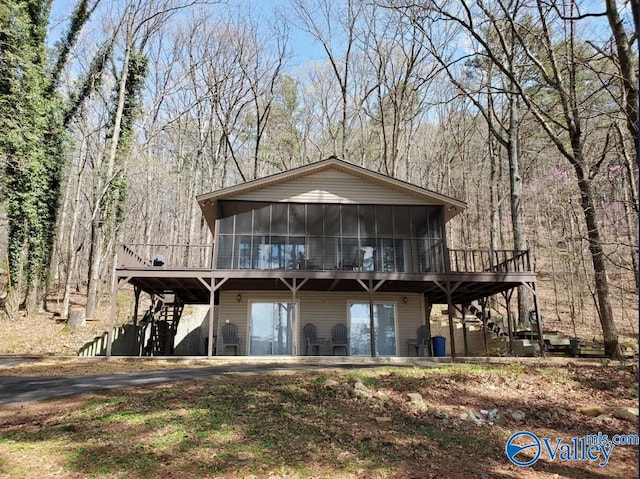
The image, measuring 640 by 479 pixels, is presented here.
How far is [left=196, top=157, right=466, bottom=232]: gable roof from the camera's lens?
14.6 meters

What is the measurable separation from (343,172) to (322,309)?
4.99 metres

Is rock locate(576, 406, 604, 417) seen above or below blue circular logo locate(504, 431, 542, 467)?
above

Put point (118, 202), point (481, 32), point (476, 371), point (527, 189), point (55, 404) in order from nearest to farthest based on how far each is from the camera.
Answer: point (55, 404) < point (476, 371) < point (481, 32) < point (118, 202) < point (527, 189)

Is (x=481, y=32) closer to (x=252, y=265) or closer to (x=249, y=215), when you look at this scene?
(x=249, y=215)

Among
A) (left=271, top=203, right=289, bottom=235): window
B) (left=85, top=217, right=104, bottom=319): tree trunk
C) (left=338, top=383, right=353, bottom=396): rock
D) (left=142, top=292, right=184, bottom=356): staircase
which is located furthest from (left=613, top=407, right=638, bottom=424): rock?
(left=85, top=217, right=104, bottom=319): tree trunk

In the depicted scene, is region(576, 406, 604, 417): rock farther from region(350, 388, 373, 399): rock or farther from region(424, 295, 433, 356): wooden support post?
region(424, 295, 433, 356): wooden support post

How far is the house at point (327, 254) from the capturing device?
14344 mm

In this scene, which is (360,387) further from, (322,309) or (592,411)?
(322,309)

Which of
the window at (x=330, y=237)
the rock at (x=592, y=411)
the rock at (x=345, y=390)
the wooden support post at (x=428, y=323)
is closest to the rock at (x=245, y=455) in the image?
the rock at (x=345, y=390)

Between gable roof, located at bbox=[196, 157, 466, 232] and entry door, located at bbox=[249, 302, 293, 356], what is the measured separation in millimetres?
3777

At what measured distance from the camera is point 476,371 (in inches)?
327

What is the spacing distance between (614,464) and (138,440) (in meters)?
5.20

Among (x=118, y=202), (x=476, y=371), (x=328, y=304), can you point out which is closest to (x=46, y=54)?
(x=118, y=202)

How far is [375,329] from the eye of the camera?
589 inches
